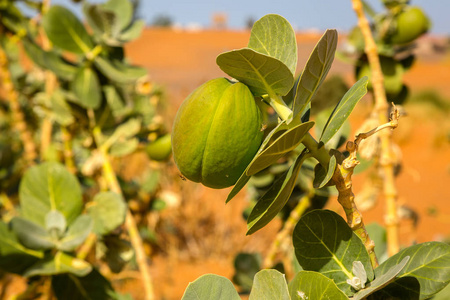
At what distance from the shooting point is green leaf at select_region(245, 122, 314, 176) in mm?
388

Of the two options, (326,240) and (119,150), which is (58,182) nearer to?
(119,150)

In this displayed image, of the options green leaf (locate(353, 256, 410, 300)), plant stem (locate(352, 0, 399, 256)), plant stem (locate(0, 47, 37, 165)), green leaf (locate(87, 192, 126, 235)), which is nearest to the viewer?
green leaf (locate(353, 256, 410, 300))

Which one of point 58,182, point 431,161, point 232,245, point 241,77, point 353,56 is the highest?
point 241,77

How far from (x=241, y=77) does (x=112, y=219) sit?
0.56 metres

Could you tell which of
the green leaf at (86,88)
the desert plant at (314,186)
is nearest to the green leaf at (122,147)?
the green leaf at (86,88)

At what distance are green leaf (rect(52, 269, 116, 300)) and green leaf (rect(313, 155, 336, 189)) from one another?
1.83ft

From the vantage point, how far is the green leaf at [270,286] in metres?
0.41

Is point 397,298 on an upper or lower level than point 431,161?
upper

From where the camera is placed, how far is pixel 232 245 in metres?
3.99

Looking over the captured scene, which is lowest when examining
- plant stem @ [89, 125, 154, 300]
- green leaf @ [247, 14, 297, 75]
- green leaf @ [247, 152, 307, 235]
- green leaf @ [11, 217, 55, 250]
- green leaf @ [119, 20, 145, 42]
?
plant stem @ [89, 125, 154, 300]

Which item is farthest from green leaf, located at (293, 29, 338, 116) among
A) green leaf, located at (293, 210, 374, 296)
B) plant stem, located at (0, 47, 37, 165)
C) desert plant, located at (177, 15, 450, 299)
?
plant stem, located at (0, 47, 37, 165)

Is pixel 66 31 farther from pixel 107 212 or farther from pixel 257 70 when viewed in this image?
pixel 257 70

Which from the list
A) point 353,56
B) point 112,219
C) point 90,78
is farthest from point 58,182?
point 353,56

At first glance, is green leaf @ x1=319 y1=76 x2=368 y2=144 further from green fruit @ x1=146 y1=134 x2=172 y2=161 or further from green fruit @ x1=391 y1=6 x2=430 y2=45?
green fruit @ x1=146 y1=134 x2=172 y2=161
